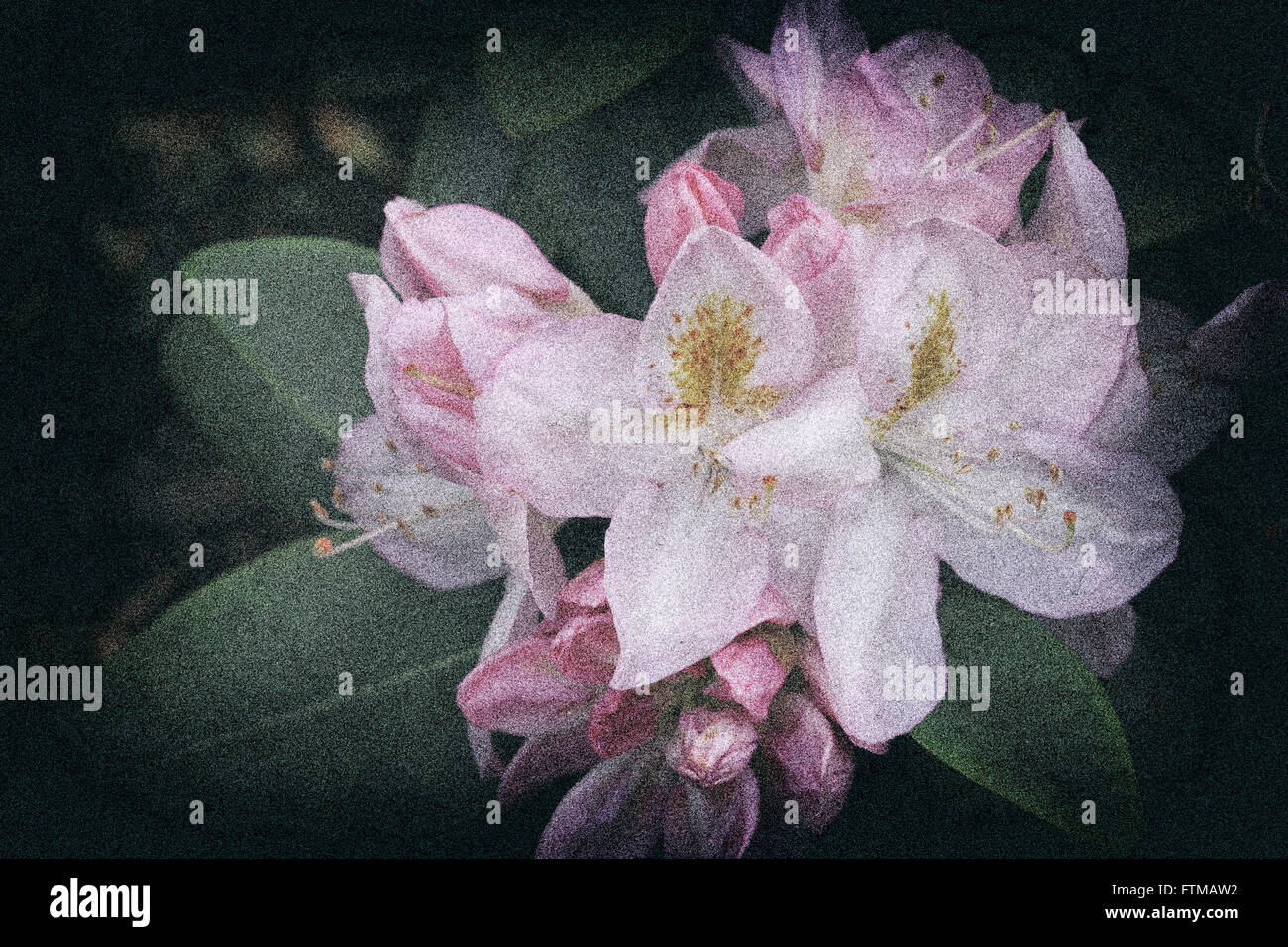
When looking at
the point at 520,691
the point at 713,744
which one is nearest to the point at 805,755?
the point at 713,744

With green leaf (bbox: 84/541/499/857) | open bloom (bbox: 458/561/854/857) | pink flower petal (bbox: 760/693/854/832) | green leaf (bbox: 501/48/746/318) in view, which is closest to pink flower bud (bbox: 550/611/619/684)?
open bloom (bbox: 458/561/854/857)

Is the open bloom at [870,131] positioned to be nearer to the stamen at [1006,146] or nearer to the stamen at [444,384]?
the stamen at [1006,146]

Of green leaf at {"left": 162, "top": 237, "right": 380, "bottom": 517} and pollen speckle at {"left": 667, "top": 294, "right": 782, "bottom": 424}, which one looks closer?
pollen speckle at {"left": 667, "top": 294, "right": 782, "bottom": 424}

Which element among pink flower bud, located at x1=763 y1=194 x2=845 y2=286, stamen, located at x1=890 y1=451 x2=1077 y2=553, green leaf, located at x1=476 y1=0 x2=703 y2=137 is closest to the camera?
pink flower bud, located at x1=763 y1=194 x2=845 y2=286

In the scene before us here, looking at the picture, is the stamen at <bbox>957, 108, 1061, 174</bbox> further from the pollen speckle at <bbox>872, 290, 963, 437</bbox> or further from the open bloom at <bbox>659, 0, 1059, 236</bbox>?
the pollen speckle at <bbox>872, 290, 963, 437</bbox>

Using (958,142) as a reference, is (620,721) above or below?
below

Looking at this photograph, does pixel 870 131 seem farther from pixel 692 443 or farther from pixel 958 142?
pixel 692 443
